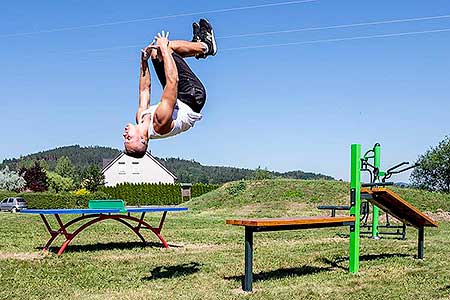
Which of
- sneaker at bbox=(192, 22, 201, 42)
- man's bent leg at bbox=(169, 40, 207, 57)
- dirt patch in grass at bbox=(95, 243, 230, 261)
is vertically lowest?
dirt patch in grass at bbox=(95, 243, 230, 261)

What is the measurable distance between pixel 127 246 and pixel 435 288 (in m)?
6.94

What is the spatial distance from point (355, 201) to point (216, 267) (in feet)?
7.61

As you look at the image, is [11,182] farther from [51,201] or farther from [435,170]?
[435,170]

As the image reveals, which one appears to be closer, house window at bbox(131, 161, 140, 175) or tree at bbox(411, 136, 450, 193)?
tree at bbox(411, 136, 450, 193)

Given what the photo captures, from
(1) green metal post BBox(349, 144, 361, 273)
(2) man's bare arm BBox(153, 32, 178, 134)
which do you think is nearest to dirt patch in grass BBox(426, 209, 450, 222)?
(1) green metal post BBox(349, 144, 361, 273)

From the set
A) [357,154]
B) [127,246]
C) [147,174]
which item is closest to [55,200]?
[127,246]

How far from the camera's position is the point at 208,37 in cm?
533

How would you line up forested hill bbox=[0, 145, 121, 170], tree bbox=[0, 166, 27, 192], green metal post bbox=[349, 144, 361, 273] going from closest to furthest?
green metal post bbox=[349, 144, 361, 273] < tree bbox=[0, 166, 27, 192] < forested hill bbox=[0, 145, 121, 170]

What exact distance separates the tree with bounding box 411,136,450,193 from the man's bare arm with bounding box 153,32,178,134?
44399 millimetres

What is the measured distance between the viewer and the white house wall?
72.0m

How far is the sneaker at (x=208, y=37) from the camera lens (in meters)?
5.32

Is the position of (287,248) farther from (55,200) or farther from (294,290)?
(55,200)

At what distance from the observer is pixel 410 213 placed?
9.41 m

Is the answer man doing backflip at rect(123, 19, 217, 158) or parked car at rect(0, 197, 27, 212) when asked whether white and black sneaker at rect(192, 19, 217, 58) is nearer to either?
man doing backflip at rect(123, 19, 217, 158)
